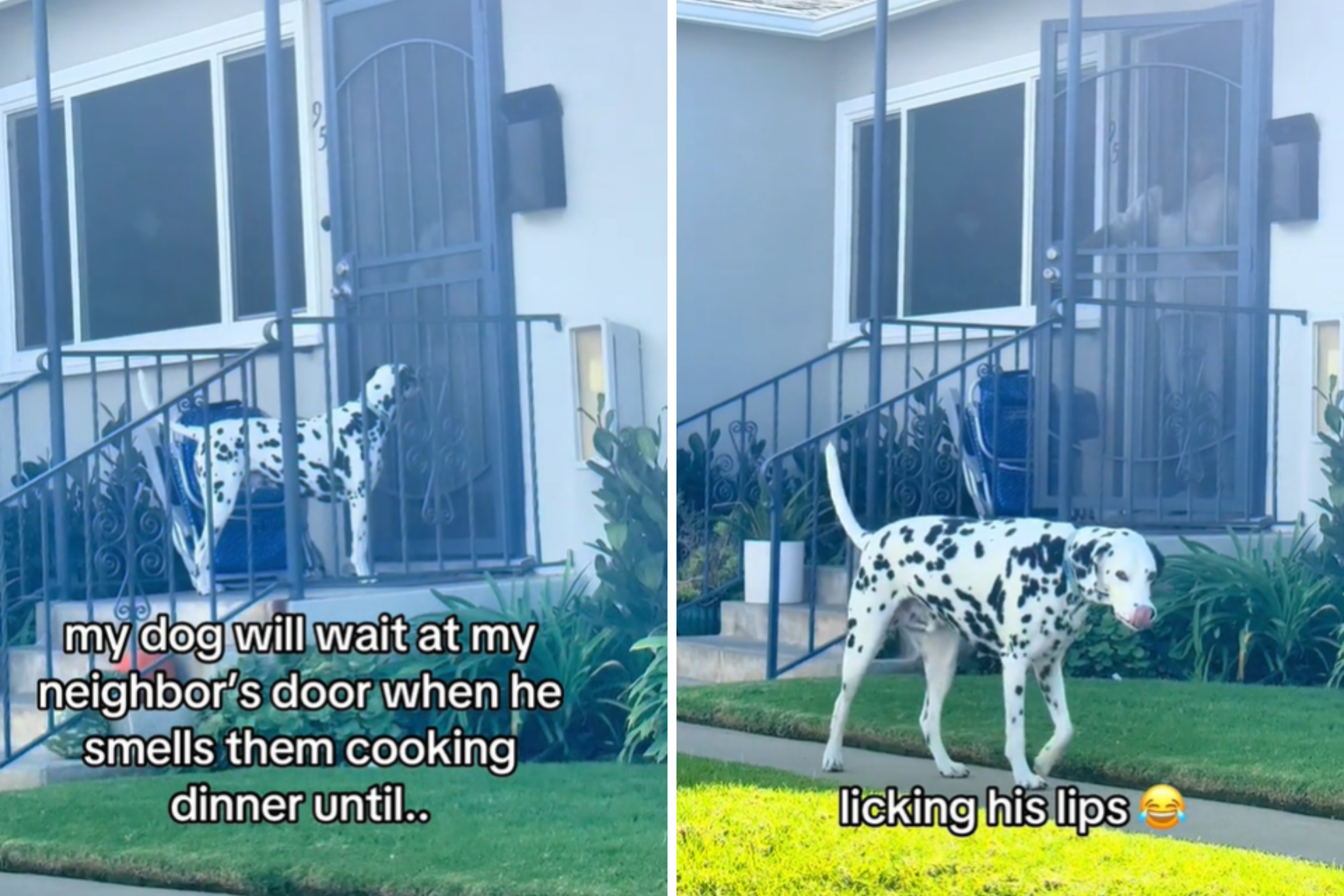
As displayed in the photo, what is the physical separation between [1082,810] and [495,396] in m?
1.74

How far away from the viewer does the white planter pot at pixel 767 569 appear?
4.59m

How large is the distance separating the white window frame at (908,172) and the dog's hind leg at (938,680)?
753 millimetres

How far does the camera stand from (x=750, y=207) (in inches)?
177

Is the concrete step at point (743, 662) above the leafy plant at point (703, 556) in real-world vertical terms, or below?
below

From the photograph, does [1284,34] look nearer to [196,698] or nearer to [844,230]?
[844,230]

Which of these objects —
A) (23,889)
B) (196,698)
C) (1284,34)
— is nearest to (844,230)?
(1284,34)

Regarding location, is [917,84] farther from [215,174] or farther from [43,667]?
[43,667]

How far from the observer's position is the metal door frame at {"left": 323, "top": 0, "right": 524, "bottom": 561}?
14.1ft

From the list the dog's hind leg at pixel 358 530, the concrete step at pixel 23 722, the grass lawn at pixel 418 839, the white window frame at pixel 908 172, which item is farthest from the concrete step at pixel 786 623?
the concrete step at pixel 23 722

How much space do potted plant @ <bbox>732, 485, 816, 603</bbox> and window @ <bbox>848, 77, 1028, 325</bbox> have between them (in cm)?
50

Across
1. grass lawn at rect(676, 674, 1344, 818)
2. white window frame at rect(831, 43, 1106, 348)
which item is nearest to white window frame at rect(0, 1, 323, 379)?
white window frame at rect(831, 43, 1106, 348)

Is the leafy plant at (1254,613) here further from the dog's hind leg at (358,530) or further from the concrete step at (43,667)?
the concrete step at (43,667)

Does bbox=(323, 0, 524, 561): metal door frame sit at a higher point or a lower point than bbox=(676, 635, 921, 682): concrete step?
higher

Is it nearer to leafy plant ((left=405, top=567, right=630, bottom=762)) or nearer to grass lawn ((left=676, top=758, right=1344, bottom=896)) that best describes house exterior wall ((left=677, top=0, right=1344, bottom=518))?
leafy plant ((left=405, top=567, right=630, bottom=762))
